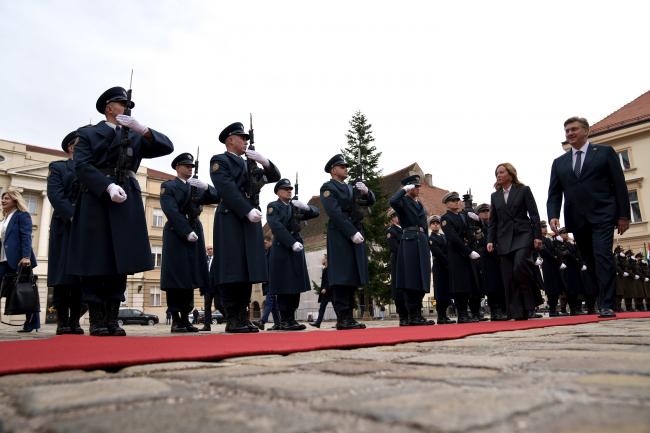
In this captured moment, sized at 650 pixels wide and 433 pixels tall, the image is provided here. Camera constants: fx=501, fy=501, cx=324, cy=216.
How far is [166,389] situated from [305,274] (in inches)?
242

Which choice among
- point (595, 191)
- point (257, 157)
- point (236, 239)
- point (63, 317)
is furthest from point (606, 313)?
point (63, 317)

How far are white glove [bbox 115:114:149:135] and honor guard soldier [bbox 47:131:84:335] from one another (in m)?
1.21

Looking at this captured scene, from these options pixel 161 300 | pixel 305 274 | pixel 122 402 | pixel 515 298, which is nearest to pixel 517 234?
pixel 515 298

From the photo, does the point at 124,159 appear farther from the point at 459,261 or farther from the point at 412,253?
the point at 459,261

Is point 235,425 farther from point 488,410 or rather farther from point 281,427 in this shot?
point 488,410

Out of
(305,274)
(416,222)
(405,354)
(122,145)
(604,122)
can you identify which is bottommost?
(405,354)

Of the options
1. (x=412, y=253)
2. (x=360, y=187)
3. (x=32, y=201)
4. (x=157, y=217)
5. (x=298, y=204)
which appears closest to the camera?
(x=360, y=187)

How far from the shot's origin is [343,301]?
5.99 metres

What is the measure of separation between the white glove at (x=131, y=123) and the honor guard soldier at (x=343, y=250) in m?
2.19

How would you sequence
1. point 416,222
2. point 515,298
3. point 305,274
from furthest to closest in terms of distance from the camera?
point 305,274
point 416,222
point 515,298

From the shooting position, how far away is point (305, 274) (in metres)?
7.59

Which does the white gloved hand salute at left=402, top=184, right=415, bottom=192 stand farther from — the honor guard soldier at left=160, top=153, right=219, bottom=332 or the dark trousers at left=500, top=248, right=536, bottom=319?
the honor guard soldier at left=160, top=153, right=219, bottom=332

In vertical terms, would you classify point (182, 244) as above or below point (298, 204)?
below

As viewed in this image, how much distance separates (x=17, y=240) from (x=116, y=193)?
10.7 feet
